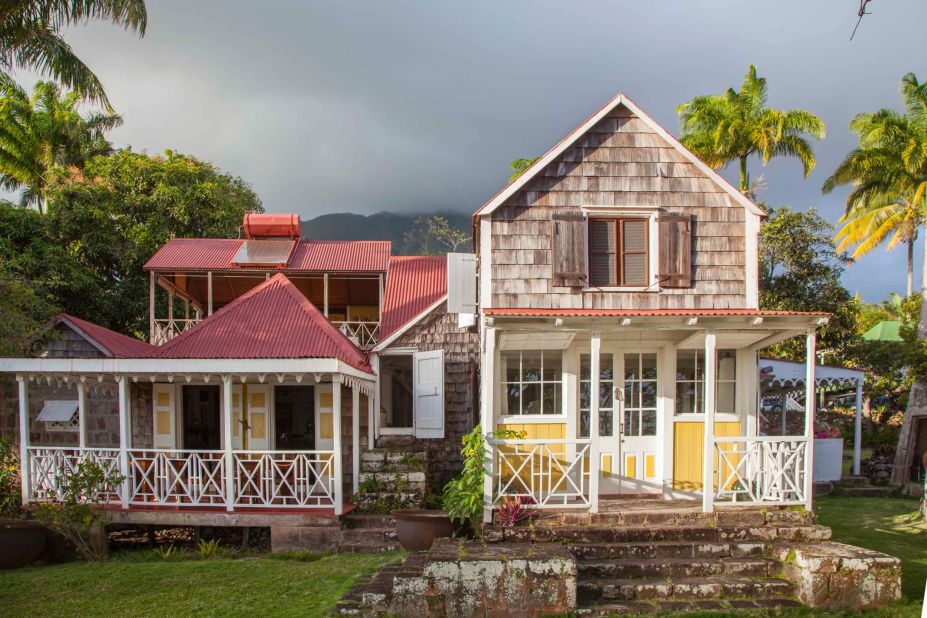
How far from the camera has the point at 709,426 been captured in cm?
979

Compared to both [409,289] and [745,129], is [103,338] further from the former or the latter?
[745,129]

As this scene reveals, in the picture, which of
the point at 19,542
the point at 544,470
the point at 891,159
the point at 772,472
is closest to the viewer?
the point at 772,472

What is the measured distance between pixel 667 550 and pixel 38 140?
29918 mm

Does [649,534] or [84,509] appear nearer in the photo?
[649,534]

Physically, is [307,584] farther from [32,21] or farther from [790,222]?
[790,222]

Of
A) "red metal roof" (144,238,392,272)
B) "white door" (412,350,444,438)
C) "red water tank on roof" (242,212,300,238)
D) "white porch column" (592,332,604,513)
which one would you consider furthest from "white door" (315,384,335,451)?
"white porch column" (592,332,604,513)

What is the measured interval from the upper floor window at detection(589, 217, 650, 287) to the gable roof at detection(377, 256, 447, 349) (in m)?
4.55

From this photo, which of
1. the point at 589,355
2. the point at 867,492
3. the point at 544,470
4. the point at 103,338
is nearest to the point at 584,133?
the point at 589,355

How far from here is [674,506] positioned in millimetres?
10219

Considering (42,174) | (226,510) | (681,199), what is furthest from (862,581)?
(42,174)

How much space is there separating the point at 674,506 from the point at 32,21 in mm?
14586

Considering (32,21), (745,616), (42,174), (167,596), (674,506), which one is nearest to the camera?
(745,616)

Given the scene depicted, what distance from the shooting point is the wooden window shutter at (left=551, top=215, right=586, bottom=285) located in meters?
11.5

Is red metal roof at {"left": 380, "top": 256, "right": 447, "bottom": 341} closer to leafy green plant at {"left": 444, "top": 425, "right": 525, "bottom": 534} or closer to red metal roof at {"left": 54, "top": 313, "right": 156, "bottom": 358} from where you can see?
red metal roof at {"left": 54, "top": 313, "right": 156, "bottom": 358}
